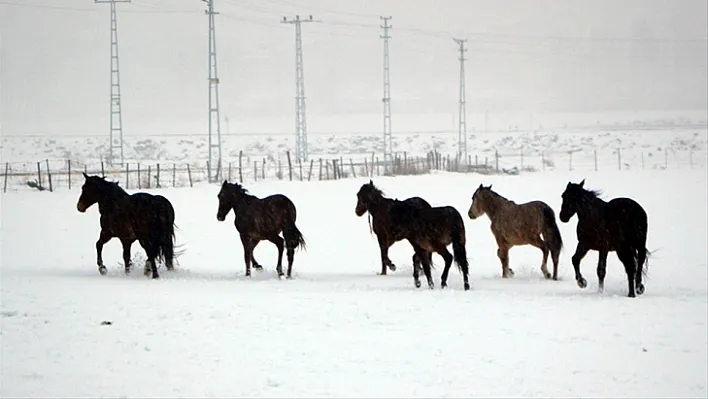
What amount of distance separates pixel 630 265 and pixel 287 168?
3201 cm

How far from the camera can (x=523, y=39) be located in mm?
131625

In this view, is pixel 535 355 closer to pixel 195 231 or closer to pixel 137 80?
pixel 195 231

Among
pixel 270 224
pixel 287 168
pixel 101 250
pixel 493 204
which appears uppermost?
pixel 287 168

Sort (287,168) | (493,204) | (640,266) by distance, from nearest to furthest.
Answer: (640,266) < (493,204) < (287,168)

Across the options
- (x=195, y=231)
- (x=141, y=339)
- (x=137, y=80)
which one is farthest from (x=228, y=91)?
(x=141, y=339)

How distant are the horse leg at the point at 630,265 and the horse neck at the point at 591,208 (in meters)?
0.70

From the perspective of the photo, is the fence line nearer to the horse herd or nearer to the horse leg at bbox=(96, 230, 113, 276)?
the horse leg at bbox=(96, 230, 113, 276)

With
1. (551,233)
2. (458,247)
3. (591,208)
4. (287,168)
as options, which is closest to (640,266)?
(591,208)

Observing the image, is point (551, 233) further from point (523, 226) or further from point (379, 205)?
point (379, 205)

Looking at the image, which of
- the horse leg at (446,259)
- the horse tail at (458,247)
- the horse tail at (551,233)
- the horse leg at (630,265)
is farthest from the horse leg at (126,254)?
the horse leg at (630,265)

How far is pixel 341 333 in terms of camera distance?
10.3 metres

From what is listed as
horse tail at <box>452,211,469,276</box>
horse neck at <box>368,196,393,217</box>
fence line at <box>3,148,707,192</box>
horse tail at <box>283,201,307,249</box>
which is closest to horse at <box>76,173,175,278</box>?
horse tail at <box>283,201,307,249</box>

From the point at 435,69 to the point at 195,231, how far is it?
378 ft

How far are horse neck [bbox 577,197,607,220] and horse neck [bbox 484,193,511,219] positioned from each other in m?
2.13
